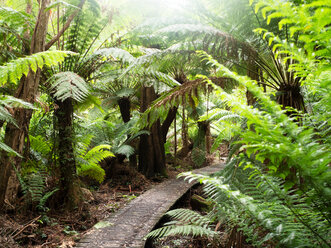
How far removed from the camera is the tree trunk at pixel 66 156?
308 centimetres

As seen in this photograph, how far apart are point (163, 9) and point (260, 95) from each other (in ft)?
7.91

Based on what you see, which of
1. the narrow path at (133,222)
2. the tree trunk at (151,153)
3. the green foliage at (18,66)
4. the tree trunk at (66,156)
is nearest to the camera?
the green foliage at (18,66)

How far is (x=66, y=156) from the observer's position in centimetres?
310

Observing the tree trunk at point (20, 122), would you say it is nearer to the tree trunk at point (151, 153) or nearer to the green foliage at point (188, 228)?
the green foliage at point (188, 228)

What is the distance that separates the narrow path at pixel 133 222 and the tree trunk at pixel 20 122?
0.97m

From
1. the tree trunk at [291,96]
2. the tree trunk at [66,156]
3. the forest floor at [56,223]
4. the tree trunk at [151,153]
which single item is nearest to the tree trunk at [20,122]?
the forest floor at [56,223]

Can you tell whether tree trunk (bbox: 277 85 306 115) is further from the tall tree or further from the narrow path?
the tall tree

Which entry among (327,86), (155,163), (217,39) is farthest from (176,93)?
(155,163)

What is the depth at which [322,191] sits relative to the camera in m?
0.74

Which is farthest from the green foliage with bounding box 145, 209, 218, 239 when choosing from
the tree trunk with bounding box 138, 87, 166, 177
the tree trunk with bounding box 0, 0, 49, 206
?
the tree trunk with bounding box 138, 87, 166, 177

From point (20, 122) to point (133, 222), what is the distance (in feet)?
5.65

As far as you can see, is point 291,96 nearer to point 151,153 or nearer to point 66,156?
point 66,156

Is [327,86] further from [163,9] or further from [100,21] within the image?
[100,21]

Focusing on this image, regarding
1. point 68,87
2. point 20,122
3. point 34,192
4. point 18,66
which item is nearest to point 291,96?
point 68,87
